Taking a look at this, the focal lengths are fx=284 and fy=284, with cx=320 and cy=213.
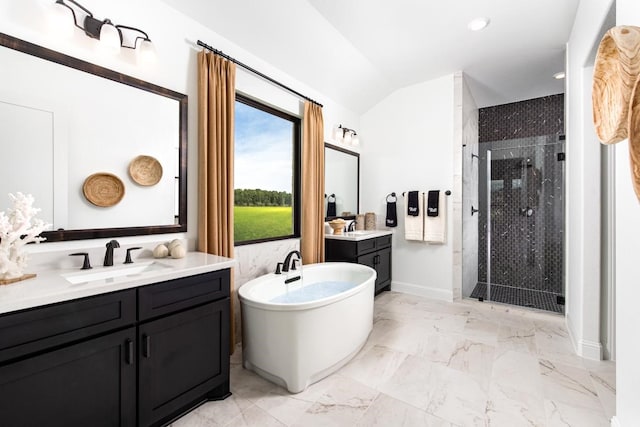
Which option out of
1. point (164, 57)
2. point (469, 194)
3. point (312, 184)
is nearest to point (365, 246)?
point (312, 184)

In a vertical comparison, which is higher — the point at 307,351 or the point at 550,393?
the point at 307,351

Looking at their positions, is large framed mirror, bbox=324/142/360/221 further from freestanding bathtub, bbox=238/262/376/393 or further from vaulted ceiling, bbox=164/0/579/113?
freestanding bathtub, bbox=238/262/376/393

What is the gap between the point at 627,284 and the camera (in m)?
1.30

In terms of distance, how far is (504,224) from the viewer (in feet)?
13.6

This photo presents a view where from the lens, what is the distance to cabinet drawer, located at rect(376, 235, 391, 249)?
3814 millimetres

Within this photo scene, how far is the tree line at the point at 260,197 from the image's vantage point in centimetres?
266

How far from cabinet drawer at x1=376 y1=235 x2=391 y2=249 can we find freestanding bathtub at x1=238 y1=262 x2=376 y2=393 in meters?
1.42

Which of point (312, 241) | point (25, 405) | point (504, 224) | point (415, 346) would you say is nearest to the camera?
point (25, 405)

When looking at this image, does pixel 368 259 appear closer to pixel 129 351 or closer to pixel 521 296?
pixel 521 296

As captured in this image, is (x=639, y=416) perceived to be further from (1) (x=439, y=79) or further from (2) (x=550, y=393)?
(1) (x=439, y=79)

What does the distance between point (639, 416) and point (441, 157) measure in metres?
3.05

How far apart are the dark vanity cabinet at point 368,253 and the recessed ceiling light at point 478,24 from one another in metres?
2.44

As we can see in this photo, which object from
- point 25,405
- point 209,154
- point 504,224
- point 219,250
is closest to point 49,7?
point 209,154

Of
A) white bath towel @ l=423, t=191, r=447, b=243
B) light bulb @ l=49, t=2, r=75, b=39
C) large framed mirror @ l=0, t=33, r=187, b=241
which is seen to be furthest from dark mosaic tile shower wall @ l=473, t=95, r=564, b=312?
light bulb @ l=49, t=2, r=75, b=39
